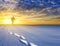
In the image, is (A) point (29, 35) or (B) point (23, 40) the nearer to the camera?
(B) point (23, 40)

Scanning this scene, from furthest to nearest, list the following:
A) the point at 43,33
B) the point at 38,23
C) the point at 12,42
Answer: the point at 38,23
the point at 43,33
the point at 12,42

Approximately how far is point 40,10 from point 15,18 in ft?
1.31

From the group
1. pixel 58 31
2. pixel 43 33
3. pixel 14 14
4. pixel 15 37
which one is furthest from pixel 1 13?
pixel 58 31

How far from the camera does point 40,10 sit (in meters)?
2.61

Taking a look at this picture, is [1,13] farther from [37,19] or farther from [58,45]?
[58,45]

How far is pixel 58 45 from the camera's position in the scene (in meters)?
2.10

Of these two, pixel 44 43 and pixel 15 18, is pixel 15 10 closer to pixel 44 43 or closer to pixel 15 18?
pixel 15 18

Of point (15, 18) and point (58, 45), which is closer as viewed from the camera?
point (58, 45)

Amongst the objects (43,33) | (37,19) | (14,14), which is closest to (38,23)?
(37,19)

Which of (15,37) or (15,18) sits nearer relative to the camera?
(15,37)

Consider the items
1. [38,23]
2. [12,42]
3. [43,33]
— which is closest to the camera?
[12,42]

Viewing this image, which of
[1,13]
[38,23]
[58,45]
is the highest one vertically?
[1,13]

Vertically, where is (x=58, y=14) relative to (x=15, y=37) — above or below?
above

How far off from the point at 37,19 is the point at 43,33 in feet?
0.89
